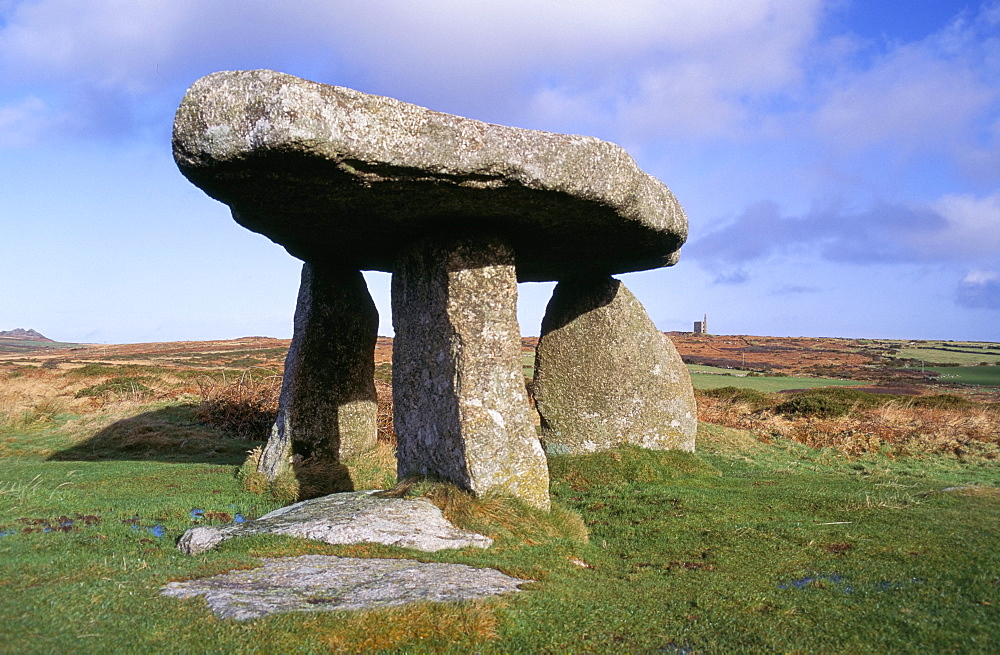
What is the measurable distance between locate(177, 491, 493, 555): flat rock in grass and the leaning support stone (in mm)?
4683

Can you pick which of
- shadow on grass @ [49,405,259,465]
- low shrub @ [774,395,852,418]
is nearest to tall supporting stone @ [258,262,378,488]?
shadow on grass @ [49,405,259,465]

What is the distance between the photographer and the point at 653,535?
24.0 feet

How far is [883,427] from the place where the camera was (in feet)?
53.3

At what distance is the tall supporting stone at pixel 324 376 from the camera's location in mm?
10273

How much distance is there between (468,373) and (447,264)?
50.1 inches

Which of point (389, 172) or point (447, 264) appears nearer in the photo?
point (389, 172)

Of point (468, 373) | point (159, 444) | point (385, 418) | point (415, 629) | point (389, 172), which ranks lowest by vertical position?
point (159, 444)

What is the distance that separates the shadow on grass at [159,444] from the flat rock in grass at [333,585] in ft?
26.6

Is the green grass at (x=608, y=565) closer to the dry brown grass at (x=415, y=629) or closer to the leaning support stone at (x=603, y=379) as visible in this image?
the dry brown grass at (x=415, y=629)

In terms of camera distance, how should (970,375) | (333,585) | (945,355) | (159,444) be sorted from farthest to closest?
(945,355), (970,375), (159,444), (333,585)

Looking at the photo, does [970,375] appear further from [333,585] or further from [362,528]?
[333,585]

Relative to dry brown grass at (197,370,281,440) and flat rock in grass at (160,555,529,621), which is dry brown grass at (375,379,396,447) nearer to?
dry brown grass at (197,370,281,440)

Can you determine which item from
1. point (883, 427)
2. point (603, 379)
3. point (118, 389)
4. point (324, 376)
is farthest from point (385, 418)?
point (883, 427)

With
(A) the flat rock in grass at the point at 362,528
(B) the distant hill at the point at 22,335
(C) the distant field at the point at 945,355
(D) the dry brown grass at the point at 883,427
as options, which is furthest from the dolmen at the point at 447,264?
(B) the distant hill at the point at 22,335
